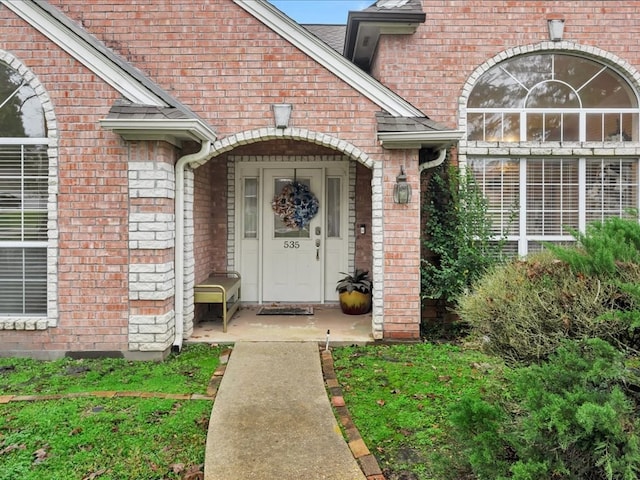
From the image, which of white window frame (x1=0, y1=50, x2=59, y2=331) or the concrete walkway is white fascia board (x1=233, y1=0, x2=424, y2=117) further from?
the concrete walkway

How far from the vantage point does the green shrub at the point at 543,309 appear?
2.44 m

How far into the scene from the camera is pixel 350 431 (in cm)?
366

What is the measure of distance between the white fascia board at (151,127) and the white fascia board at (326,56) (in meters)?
1.82

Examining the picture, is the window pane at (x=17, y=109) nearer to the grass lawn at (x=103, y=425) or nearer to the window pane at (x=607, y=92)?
the grass lawn at (x=103, y=425)

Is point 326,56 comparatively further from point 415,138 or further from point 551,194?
point 551,194

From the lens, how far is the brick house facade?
217 inches

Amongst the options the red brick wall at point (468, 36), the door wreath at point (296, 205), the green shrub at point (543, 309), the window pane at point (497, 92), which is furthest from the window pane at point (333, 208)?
the green shrub at point (543, 309)

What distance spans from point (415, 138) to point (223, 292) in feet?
11.2

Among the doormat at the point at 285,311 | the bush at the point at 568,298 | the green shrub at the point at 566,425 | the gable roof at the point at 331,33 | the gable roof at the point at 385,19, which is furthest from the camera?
the gable roof at the point at 331,33

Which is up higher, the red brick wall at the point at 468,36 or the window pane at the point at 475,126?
the red brick wall at the point at 468,36

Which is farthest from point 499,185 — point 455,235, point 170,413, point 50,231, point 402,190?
point 50,231

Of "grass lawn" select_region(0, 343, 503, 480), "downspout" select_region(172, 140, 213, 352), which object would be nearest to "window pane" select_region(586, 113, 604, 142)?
"grass lawn" select_region(0, 343, 503, 480)

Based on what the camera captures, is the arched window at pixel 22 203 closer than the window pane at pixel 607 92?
Yes

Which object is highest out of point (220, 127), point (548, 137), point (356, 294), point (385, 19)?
point (385, 19)
